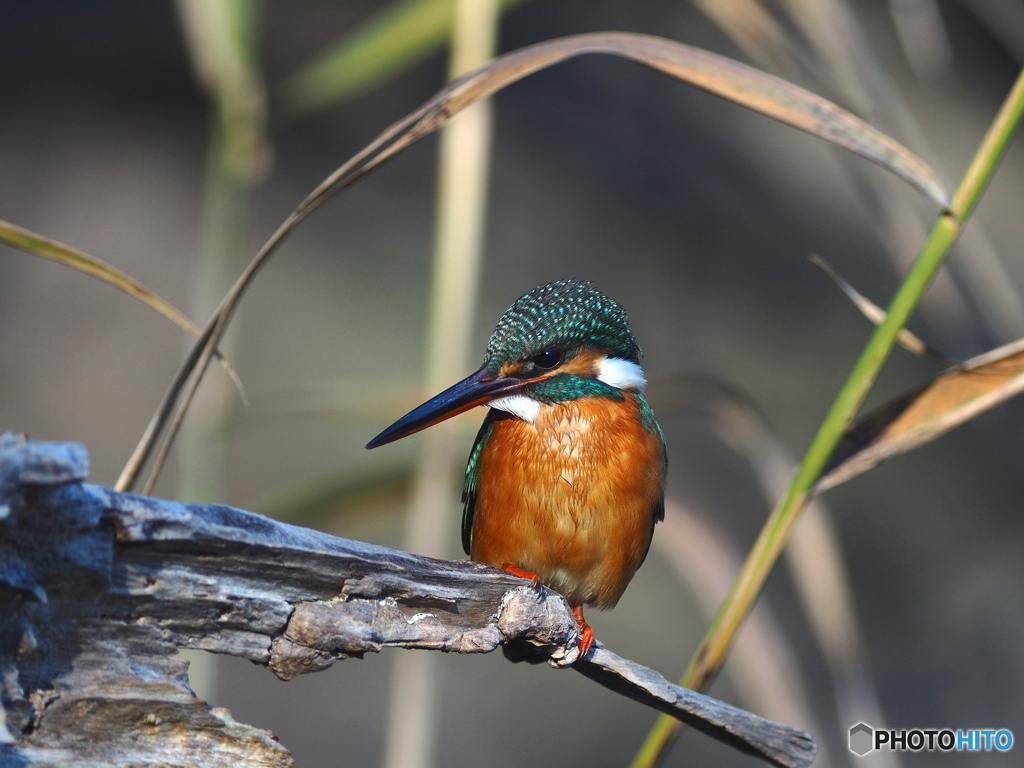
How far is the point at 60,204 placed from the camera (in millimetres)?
3941

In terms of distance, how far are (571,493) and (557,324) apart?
0.34 metres

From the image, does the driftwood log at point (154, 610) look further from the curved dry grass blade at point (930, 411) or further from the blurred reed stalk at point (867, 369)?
the curved dry grass blade at point (930, 411)

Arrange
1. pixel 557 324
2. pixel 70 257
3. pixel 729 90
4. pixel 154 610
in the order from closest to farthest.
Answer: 1. pixel 154 610
2. pixel 70 257
3. pixel 729 90
4. pixel 557 324

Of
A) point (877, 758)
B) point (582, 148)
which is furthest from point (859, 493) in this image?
point (877, 758)

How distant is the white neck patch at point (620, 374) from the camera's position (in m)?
1.80

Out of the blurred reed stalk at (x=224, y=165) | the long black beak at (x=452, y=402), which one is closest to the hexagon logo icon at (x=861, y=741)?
the long black beak at (x=452, y=402)

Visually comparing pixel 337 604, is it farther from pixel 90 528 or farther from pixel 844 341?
pixel 844 341

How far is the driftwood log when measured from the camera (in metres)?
0.95

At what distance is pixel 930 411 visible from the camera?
4.81 feet

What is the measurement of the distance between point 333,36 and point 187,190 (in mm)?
1026

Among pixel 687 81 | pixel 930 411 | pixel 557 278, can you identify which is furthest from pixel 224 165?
pixel 557 278

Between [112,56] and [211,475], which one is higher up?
[112,56]

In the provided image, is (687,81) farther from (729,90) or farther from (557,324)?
(557,324)

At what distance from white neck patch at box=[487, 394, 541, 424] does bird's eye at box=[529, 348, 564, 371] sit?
72mm
